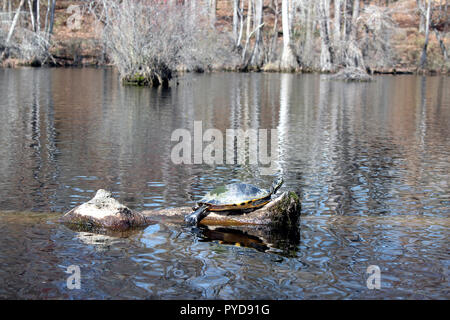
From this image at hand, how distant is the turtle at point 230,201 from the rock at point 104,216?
0.75 meters

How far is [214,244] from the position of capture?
7.46 meters

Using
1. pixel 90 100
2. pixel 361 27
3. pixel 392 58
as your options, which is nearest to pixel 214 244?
pixel 90 100

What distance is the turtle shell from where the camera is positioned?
801 cm

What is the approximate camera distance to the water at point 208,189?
623cm

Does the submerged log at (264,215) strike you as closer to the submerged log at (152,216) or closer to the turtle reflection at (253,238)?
the submerged log at (152,216)

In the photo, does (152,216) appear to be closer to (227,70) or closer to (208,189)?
(208,189)

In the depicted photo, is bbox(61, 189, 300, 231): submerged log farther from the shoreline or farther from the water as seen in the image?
the shoreline

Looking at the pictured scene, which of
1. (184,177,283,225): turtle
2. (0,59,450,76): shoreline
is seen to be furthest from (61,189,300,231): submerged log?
(0,59,450,76): shoreline

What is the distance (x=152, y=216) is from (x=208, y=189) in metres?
2.24

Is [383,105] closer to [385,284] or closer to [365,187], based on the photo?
[365,187]

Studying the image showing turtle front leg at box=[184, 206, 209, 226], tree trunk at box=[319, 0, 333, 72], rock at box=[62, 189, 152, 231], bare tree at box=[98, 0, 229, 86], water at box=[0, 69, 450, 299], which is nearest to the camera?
water at box=[0, 69, 450, 299]

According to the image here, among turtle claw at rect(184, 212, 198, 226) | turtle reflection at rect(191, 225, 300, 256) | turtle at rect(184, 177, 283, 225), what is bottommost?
turtle reflection at rect(191, 225, 300, 256)

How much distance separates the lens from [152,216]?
8.28 meters

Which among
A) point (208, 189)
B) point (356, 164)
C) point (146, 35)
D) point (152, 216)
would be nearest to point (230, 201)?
point (152, 216)
